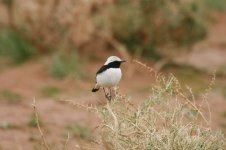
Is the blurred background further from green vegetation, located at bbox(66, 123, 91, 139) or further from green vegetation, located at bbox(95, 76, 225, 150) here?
green vegetation, located at bbox(95, 76, 225, 150)

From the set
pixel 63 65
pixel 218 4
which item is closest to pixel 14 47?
pixel 63 65

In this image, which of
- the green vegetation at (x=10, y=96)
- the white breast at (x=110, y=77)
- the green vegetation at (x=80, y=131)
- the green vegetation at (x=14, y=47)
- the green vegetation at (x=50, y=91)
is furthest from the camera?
the green vegetation at (x=14, y=47)

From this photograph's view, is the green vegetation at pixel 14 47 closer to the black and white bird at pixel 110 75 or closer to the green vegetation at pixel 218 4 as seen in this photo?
the green vegetation at pixel 218 4

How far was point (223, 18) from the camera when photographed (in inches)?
→ 690

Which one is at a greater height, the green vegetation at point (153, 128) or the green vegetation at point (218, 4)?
the green vegetation at point (218, 4)

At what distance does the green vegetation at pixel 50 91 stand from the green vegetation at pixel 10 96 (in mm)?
485

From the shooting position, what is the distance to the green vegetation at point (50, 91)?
11.4m

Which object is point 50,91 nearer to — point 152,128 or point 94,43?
point 94,43

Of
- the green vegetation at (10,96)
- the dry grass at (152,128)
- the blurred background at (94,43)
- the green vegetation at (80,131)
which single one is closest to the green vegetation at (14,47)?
the blurred background at (94,43)

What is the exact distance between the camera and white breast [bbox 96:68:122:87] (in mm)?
5527

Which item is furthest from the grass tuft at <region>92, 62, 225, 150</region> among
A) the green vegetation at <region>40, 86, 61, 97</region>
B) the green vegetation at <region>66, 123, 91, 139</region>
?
the green vegetation at <region>40, 86, 61, 97</region>

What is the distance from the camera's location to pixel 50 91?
38.2ft

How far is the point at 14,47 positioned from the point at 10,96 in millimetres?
2601

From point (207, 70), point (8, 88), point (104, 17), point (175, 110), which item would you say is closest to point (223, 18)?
point (207, 70)
